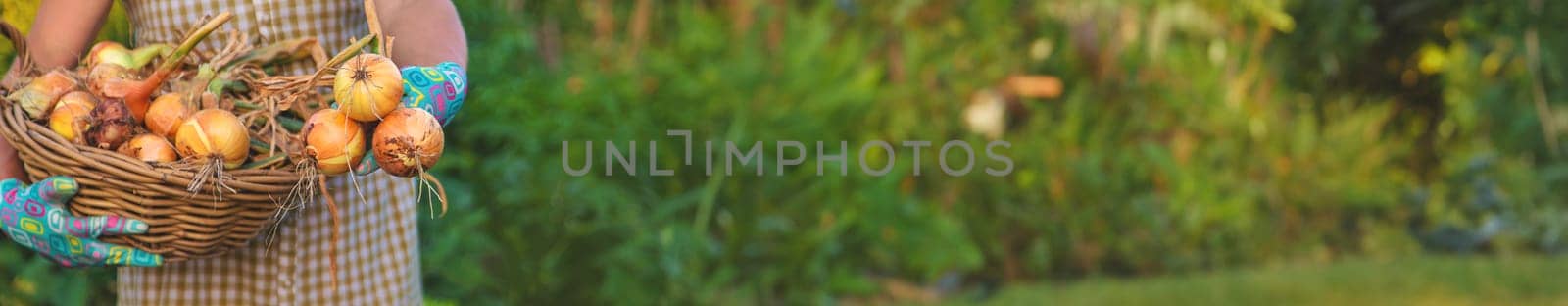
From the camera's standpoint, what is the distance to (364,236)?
1898 mm

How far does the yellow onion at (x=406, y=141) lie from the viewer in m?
1.36

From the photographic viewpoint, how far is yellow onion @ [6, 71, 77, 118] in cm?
152

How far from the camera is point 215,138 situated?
4.67 feet

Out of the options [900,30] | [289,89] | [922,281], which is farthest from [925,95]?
[289,89]

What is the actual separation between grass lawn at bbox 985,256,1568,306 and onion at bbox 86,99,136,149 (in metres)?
4.57

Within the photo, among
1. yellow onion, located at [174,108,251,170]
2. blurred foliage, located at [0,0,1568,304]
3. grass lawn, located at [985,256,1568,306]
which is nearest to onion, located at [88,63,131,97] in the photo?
yellow onion, located at [174,108,251,170]

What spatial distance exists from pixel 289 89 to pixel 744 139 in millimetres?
2965

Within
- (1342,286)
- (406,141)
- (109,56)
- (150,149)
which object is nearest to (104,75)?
(109,56)

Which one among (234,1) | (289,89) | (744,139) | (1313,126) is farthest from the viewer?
(1313,126)

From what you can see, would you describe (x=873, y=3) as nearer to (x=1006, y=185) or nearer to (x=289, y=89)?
(x=1006, y=185)

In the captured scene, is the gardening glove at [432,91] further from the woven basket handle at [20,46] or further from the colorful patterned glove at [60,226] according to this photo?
the woven basket handle at [20,46]

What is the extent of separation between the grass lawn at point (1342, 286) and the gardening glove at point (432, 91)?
4448mm

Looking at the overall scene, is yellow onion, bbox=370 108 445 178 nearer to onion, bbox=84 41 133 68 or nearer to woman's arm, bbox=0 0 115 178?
onion, bbox=84 41 133 68

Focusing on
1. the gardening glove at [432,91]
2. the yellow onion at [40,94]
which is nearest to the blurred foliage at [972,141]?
the yellow onion at [40,94]
